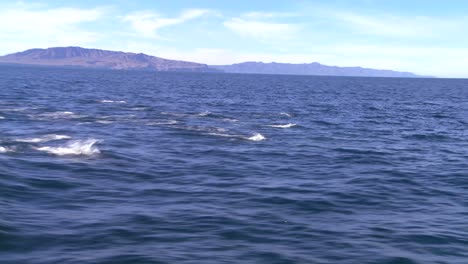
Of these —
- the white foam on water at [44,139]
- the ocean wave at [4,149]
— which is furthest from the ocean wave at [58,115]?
the ocean wave at [4,149]

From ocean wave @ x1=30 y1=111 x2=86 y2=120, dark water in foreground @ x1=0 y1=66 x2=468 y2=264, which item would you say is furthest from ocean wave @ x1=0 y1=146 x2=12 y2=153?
ocean wave @ x1=30 y1=111 x2=86 y2=120

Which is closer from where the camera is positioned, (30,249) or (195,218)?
(30,249)

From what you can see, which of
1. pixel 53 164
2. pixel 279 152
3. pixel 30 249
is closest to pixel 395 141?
pixel 279 152

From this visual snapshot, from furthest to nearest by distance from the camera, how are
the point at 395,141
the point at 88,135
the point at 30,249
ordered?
the point at 395,141, the point at 88,135, the point at 30,249

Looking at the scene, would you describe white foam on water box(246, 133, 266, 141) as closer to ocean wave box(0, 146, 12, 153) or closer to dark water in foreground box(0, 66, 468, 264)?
dark water in foreground box(0, 66, 468, 264)

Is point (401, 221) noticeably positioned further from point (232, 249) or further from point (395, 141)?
point (395, 141)

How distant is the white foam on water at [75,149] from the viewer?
28416 millimetres

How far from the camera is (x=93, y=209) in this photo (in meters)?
18.5

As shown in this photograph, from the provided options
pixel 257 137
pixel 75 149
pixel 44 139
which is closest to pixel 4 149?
pixel 75 149

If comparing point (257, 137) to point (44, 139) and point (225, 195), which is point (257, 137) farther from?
point (225, 195)

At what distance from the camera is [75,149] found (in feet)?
96.5

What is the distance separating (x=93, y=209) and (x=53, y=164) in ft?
25.7

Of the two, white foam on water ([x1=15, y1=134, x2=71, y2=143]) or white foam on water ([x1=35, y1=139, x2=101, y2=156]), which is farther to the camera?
white foam on water ([x1=15, y1=134, x2=71, y2=143])

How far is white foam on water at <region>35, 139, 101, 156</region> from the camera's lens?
28.4 metres
